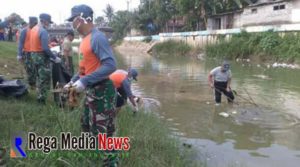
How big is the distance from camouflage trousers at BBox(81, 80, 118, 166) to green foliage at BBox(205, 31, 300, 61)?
24.1 m

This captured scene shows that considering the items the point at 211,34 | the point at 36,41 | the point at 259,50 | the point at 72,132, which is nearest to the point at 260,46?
the point at 259,50

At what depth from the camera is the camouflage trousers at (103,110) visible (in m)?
4.45

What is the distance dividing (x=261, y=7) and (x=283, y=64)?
1178 centimetres

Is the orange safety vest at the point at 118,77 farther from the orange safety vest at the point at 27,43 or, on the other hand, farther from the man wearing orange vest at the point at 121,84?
the orange safety vest at the point at 27,43

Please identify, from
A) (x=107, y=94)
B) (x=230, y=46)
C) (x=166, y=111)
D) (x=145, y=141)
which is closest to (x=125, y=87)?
(x=145, y=141)

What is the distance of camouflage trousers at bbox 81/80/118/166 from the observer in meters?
4.45

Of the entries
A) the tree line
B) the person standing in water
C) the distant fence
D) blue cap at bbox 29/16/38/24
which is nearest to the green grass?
blue cap at bbox 29/16/38/24

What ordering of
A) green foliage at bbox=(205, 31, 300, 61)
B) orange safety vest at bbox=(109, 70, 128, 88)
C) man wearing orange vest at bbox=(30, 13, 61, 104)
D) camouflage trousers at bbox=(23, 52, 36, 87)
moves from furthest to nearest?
green foliage at bbox=(205, 31, 300, 61) < camouflage trousers at bbox=(23, 52, 36, 87) < man wearing orange vest at bbox=(30, 13, 61, 104) < orange safety vest at bbox=(109, 70, 128, 88)

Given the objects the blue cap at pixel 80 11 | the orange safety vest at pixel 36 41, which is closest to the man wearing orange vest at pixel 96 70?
Result: the blue cap at pixel 80 11

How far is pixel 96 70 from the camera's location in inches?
169

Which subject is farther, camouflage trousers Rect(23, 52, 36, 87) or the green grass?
camouflage trousers Rect(23, 52, 36, 87)

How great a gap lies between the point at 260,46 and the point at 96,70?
27965mm

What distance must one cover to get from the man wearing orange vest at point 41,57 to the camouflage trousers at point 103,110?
3123 mm

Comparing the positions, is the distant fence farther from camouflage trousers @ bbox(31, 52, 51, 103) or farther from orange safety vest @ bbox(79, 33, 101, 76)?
orange safety vest @ bbox(79, 33, 101, 76)
